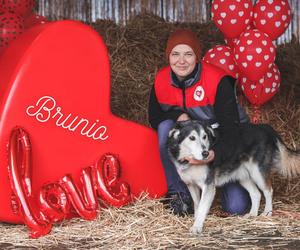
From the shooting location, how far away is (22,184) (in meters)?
3.87

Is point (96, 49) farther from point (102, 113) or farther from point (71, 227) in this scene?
point (71, 227)

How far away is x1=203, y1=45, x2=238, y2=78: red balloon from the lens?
16.7 ft

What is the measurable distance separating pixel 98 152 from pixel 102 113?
26 centimetres

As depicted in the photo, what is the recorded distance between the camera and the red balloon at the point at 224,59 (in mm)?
5090

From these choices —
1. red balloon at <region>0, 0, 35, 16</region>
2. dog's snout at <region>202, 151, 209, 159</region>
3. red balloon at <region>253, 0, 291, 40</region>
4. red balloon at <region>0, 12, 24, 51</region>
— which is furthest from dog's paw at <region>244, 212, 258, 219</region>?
red balloon at <region>0, 0, 35, 16</region>

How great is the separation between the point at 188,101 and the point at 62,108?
0.84m

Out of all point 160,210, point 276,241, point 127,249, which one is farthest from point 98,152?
point 276,241

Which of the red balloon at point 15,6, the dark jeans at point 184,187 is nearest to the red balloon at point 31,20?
the red balloon at point 15,6

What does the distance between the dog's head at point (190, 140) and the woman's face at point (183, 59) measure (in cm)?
39

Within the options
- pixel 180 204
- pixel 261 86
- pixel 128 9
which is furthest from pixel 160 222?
pixel 128 9

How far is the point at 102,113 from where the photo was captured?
168 inches

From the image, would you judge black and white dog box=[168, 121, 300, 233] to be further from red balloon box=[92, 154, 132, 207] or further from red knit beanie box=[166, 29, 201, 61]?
red knit beanie box=[166, 29, 201, 61]

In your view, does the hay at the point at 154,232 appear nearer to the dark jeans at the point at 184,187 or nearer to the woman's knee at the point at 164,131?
the dark jeans at the point at 184,187

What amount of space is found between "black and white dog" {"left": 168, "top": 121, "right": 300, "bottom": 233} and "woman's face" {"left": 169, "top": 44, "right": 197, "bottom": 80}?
15.4 inches
